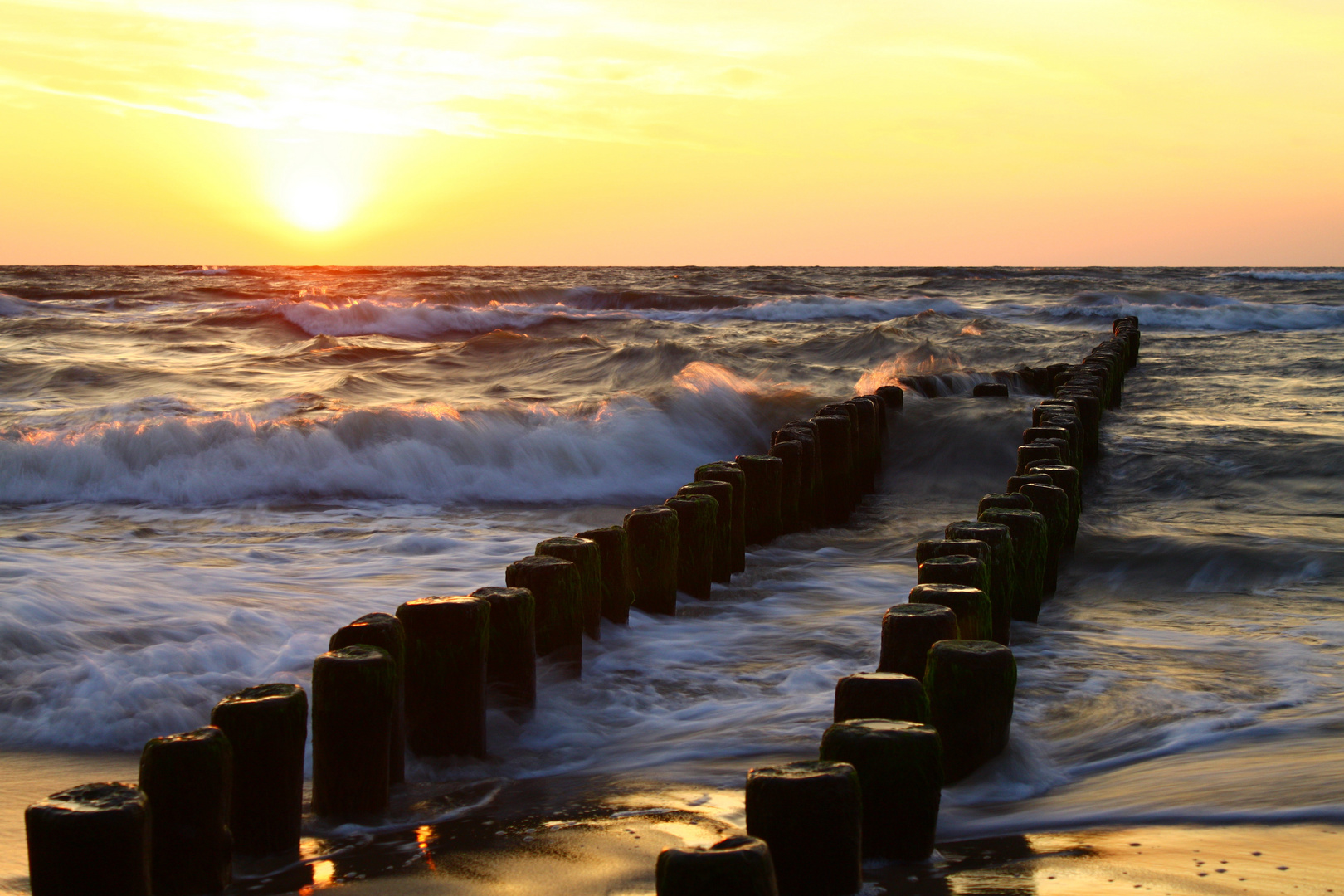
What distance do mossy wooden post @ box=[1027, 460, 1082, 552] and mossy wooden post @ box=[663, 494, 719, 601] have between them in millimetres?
1779

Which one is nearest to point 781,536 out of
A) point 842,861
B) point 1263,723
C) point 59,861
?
point 1263,723

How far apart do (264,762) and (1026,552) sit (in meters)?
3.22

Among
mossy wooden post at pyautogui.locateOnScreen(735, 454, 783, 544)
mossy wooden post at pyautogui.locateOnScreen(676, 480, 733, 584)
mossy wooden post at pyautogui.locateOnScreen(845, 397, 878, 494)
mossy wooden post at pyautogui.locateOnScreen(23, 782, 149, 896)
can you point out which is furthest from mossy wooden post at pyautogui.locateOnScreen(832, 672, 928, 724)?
mossy wooden post at pyautogui.locateOnScreen(845, 397, 878, 494)

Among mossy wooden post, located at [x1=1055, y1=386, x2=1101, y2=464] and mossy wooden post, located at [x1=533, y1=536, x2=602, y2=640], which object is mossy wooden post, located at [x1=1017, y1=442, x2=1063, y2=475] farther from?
mossy wooden post, located at [x1=533, y1=536, x2=602, y2=640]

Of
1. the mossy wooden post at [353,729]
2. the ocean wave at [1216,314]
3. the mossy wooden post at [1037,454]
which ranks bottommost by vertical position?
the mossy wooden post at [353,729]

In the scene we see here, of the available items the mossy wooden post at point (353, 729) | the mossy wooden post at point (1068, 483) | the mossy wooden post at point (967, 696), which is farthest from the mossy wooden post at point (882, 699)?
the mossy wooden post at point (1068, 483)

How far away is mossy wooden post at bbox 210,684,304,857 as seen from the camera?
2.53 m

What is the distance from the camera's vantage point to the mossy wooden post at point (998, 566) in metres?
4.20

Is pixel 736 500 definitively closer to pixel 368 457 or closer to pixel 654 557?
pixel 654 557

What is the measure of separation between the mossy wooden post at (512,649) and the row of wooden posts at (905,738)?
3.29 feet

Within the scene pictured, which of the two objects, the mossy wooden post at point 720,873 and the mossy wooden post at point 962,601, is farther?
the mossy wooden post at point 962,601

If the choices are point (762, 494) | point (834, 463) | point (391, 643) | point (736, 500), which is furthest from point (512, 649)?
point (834, 463)

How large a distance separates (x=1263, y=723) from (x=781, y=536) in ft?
11.2

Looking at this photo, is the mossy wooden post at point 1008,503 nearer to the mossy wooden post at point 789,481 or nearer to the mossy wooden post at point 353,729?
the mossy wooden post at point 789,481
